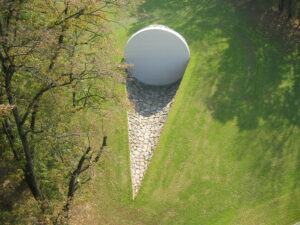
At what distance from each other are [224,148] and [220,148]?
17 cm

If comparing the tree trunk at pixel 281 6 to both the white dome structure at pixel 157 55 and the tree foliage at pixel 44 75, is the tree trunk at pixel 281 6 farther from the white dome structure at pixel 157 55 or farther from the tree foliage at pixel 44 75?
the tree foliage at pixel 44 75

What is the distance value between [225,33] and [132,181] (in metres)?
12.9

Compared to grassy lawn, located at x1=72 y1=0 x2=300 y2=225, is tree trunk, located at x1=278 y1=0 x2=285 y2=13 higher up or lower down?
higher up

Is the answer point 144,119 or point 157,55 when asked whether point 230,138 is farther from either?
point 157,55

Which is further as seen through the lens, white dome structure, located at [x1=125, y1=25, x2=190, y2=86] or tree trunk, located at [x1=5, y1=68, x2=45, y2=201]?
white dome structure, located at [x1=125, y1=25, x2=190, y2=86]

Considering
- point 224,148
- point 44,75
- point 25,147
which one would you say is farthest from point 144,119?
point 25,147

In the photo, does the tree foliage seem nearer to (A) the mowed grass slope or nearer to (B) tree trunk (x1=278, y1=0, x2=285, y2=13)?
(A) the mowed grass slope

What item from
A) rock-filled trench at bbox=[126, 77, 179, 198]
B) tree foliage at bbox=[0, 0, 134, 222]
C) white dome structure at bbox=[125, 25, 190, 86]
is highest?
tree foliage at bbox=[0, 0, 134, 222]

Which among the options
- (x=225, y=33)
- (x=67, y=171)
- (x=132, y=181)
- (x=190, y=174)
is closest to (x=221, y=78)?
(x=225, y=33)

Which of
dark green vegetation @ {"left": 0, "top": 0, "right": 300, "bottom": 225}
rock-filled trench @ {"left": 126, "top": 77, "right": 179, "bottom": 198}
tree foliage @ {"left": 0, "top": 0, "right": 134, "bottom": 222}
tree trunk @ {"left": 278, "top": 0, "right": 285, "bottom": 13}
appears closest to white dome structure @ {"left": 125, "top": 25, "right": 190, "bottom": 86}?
rock-filled trench @ {"left": 126, "top": 77, "right": 179, "bottom": 198}

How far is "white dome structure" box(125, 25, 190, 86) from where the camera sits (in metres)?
21.3

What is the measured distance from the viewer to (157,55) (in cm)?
2164

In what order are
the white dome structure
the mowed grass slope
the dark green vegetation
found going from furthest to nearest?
the white dome structure < the mowed grass slope < the dark green vegetation

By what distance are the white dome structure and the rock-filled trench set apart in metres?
0.51
